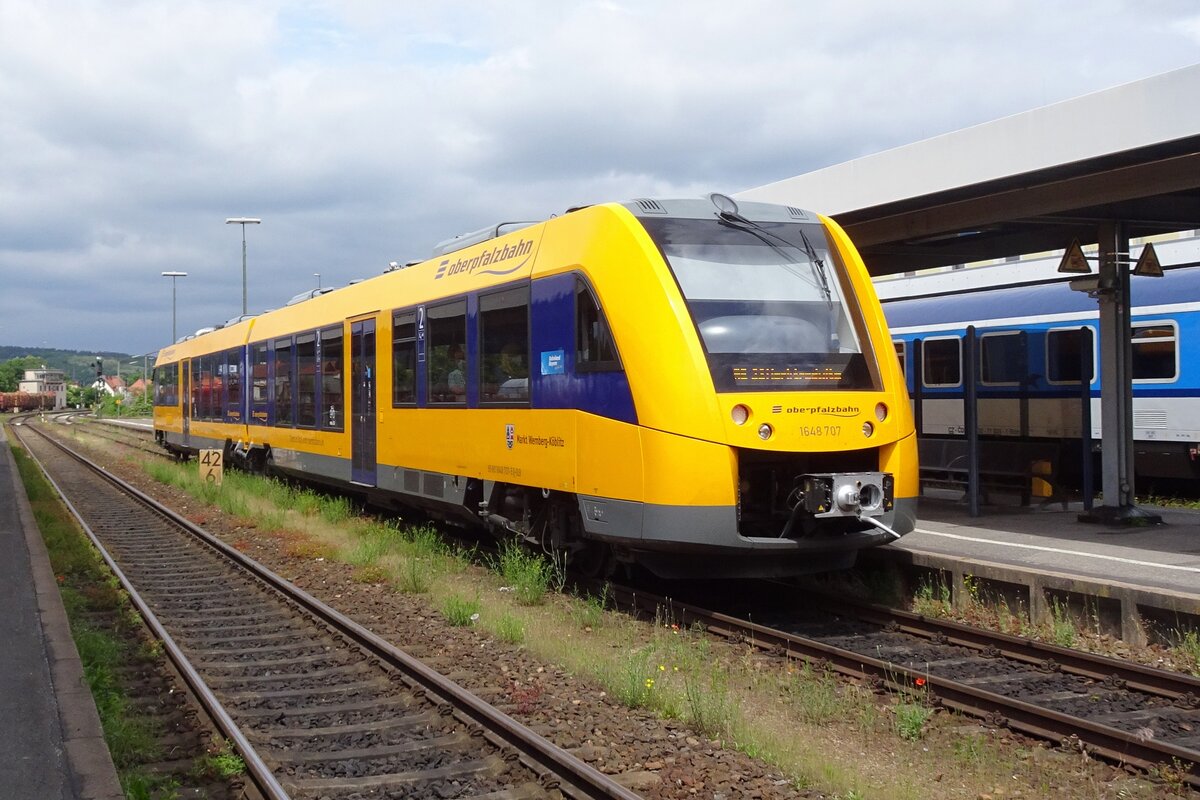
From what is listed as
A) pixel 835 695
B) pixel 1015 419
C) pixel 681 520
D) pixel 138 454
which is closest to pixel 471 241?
pixel 681 520

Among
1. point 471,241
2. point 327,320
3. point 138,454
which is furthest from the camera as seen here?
point 138,454

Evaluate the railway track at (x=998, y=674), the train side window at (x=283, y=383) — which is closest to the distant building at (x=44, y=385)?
the train side window at (x=283, y=383)

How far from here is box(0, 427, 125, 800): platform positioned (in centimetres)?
538

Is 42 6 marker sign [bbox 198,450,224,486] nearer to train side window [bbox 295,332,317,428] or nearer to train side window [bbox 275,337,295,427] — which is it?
train side window [bbox 275,337,295,427]

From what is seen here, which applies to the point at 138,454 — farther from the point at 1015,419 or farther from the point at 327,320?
the point at 1015,419

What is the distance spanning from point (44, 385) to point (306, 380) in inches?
6345

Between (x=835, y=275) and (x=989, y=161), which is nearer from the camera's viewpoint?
(x=835, y=275)

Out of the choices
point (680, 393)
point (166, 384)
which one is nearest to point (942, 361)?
point (680, 393)

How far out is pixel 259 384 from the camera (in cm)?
2012

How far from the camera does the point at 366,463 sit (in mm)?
14273

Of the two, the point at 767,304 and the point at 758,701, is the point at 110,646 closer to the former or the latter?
the point at 758,701

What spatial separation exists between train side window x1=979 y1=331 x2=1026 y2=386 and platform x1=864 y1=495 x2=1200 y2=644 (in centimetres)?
393

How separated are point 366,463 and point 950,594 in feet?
25.2

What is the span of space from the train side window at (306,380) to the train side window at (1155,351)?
11930 millimetres
